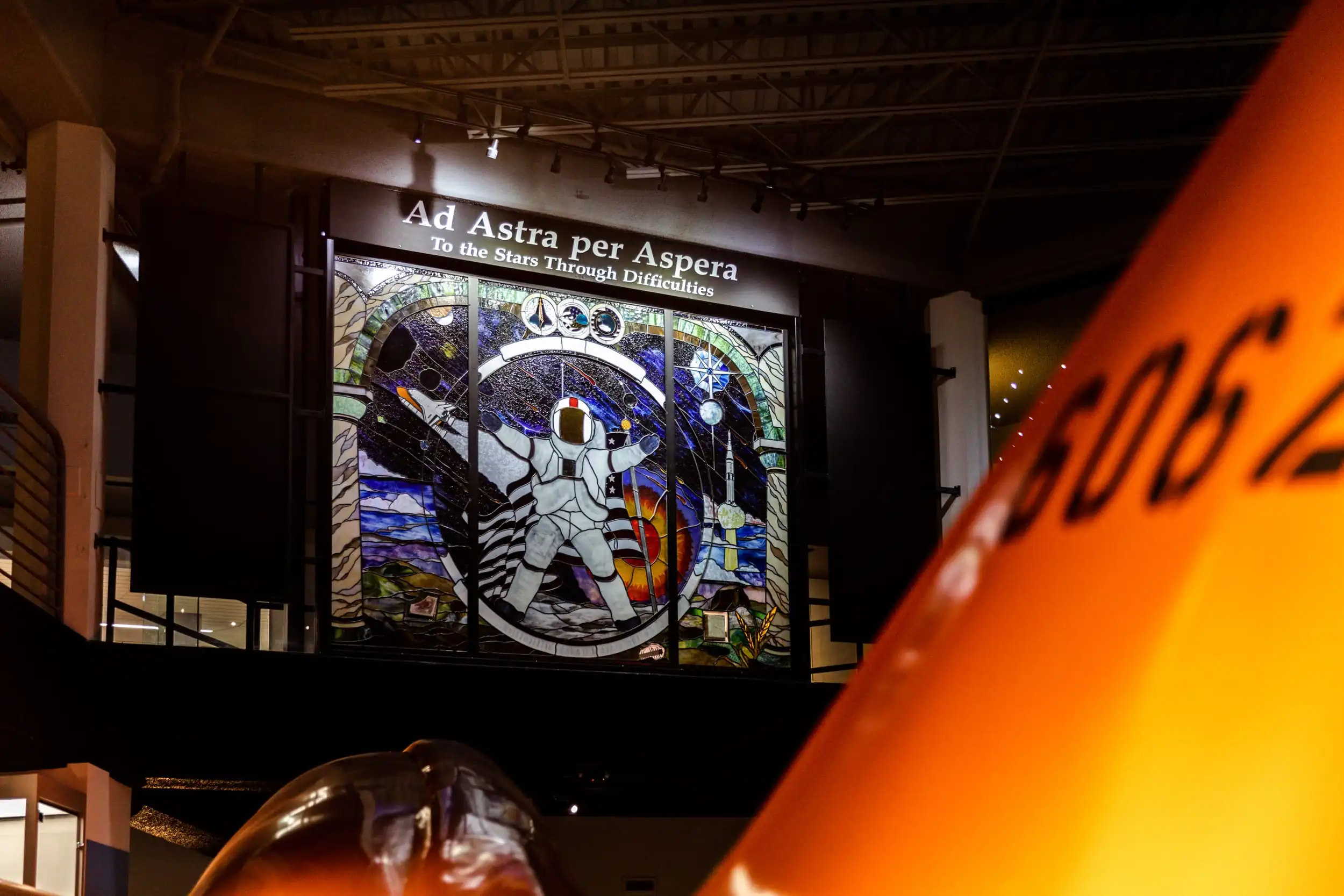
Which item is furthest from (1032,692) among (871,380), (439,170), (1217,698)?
(871,380)

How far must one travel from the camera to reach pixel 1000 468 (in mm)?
334

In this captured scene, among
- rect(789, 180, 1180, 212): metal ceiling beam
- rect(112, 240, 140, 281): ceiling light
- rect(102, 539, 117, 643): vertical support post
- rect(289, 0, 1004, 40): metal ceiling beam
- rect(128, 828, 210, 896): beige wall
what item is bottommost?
rect(128, 828, 210, 896): beige wall

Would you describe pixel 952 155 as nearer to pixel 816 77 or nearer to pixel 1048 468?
pixel 816 77

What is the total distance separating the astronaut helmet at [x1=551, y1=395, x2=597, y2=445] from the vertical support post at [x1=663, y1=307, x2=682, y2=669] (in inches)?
22.1

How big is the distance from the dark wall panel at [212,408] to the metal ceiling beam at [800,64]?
126 cm

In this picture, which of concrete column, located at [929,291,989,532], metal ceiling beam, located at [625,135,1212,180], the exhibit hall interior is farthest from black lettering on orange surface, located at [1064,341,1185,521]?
concrete column, located at [929,291,989,532]

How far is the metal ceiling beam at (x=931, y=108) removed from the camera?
8.95 meters

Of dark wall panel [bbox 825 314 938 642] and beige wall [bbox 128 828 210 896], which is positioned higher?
dark wall panel [bbox 825 314 938 642]

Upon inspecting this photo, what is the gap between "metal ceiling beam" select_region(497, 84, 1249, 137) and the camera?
895 centimetres

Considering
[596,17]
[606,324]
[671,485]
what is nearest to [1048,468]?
[596,17]

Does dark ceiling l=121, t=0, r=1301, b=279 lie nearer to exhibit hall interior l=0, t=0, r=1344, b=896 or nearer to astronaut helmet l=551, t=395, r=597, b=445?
exhibit hall interior l=0, t=0, r=1344, b=896

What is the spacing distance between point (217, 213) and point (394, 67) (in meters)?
1.44

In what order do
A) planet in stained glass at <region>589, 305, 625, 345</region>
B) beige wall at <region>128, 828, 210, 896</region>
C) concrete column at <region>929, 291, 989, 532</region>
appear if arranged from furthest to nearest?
beige wall at <region>128, 828, 210, 896</region> → concrete column at <region>929, 291, 989, 532</region> → planet in stained glass at <region>589, 305, 625, 345</region>

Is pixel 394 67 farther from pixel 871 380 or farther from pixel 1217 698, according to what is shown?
pixel 1217 698
